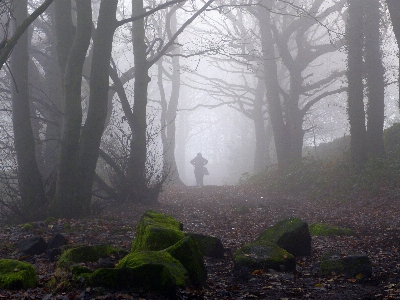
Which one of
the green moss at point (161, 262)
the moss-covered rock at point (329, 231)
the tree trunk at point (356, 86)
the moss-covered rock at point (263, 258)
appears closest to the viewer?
the green moss at point (161, 262)

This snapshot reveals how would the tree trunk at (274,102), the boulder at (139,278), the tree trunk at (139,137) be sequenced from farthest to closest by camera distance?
1. the tree trunk at (274,102)
2. the tree trunk at (139,137)
3. the boulder at (139,278)

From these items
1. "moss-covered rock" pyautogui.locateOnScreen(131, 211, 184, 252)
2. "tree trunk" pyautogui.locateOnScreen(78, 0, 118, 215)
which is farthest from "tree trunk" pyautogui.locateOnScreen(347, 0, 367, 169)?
"moss-covered rock" pyautogui.locateOnScreen(131, 211, 184, 252)

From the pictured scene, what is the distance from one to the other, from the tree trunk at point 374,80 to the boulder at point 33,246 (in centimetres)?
1229

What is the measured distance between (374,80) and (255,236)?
32.2ft

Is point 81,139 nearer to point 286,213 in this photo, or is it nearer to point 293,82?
point 286,213

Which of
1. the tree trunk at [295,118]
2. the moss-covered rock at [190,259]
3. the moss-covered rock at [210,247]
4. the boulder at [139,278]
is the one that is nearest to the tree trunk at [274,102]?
the tree trunk at [295,118]

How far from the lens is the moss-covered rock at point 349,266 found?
272 inches

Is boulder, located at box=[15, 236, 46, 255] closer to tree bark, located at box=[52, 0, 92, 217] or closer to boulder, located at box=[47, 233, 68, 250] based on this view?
boulder, located at box=[47, 233, 68, 250]

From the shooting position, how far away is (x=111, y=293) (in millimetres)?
5320

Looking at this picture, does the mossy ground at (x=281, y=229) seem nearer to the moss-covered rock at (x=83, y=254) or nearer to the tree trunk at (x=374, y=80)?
the moss-covered rock at (x=83, y=254)

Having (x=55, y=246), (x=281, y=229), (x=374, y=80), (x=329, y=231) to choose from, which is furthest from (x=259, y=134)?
(x=55, y=246)

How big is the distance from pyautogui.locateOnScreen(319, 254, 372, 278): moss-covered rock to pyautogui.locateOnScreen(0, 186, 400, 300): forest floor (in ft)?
0.45

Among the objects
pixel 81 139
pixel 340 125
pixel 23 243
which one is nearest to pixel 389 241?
pixel 23 243

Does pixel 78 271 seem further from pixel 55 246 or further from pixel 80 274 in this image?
pixel 55 246
